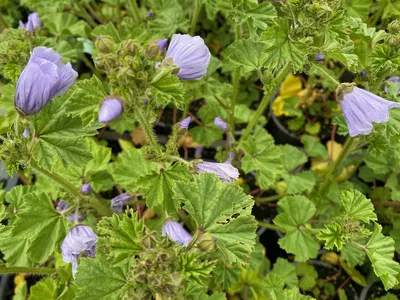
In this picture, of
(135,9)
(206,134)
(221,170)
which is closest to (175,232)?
(221,170)

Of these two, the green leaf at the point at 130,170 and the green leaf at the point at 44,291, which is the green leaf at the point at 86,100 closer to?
the green leaf at the point at 130,170

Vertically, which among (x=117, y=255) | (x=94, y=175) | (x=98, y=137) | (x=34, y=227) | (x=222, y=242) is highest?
(x=117, y=255)

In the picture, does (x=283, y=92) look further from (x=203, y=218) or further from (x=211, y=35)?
(x=203, y=218)

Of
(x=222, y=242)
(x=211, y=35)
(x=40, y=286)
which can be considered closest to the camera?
(x=222, y=242)

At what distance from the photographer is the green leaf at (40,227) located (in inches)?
66.1

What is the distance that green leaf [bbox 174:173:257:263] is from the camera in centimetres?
141

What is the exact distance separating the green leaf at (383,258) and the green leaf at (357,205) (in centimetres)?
8

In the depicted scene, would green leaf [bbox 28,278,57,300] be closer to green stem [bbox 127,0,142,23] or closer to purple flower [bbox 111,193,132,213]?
purple flower [bbox 111,193,132,213]

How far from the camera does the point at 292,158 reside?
2703 mm

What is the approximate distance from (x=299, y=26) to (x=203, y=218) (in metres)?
0.81

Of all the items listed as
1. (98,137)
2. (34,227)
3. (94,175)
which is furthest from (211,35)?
(34,227)

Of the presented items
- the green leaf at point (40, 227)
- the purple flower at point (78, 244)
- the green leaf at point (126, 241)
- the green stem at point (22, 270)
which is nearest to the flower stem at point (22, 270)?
the green stem at point (22, 270)

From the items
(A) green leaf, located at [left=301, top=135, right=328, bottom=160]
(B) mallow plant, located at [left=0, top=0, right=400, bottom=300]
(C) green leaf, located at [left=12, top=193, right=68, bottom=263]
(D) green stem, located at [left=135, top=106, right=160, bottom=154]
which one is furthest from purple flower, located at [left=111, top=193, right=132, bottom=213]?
(A) green leaf, located at [left=301, top=135, right=328, bottom=160]

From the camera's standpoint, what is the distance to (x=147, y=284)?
1172 millimetres
